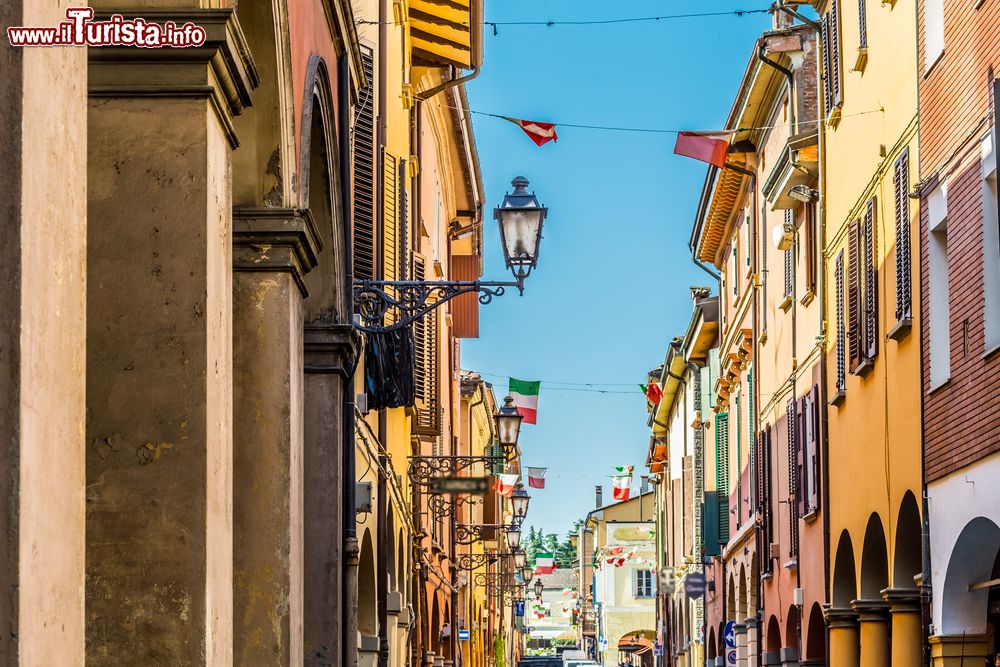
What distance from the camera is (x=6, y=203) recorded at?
4.11 metres

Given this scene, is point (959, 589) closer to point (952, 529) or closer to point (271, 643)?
point (952, 529)

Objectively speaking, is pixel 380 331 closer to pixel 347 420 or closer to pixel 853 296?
pixel 347 420

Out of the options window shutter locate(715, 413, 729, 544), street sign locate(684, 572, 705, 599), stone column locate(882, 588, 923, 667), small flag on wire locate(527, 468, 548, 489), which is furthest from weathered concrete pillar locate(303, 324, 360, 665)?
small flag on wire locate(527, 468, 548, 489)

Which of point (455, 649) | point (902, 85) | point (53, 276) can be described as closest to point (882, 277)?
point (902, 85)

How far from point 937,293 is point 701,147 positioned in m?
7.52

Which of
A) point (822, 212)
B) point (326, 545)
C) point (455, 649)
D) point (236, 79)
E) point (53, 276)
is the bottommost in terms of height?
point (455, 649)

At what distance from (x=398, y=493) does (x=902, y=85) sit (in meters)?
8.87

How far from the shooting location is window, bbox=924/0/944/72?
16.1 m

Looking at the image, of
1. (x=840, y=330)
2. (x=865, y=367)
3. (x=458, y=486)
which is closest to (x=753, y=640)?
(x=840, y=330)

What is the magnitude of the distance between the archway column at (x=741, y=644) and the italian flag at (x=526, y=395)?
599cm

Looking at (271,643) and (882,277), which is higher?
(882,277)

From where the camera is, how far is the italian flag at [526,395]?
36.1 metres

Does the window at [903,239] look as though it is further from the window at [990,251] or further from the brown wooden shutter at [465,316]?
the brown wooden shutter at [465,316]

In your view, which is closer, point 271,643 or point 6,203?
point 6,203
